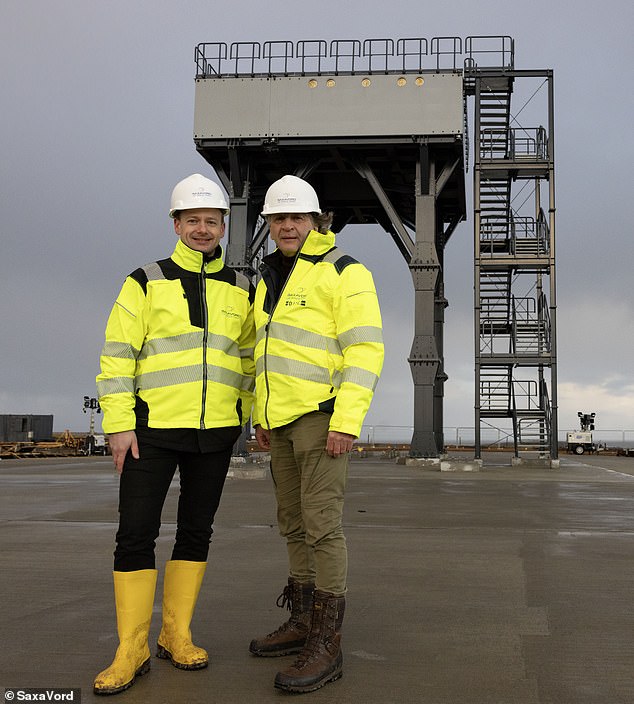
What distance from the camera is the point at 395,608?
458 cm

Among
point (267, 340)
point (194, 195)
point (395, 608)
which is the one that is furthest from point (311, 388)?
point (395, 608)

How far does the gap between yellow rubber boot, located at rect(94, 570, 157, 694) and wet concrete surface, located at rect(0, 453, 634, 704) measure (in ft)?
0.26

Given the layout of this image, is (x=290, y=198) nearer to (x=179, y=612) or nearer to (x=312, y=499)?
(x=312, y=499)

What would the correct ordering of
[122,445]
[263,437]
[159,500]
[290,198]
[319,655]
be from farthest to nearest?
[263,437] → [290,198] → [159,500] → [122,445] → [319,655]

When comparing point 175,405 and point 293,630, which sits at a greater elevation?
point 175,405

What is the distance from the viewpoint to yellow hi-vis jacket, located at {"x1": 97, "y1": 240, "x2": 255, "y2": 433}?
3.53m

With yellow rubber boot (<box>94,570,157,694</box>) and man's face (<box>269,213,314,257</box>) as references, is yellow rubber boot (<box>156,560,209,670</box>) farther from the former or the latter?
man's face (<box>269,213,314,257</box>)

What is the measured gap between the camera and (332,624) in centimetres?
341

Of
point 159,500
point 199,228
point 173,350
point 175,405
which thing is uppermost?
point 199,228

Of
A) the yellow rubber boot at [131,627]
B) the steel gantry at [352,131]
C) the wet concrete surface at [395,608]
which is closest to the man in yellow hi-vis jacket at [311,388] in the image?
the wet concrete surface at [395,608]

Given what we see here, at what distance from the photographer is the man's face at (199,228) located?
Answer: 12.5 feet

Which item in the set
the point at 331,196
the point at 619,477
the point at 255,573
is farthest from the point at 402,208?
the point at 255,573

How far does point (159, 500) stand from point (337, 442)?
853 mm

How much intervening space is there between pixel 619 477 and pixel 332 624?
53.7 ft
